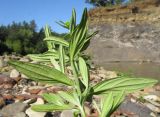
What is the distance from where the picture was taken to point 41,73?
2.36 feet

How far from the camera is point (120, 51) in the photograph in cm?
2448

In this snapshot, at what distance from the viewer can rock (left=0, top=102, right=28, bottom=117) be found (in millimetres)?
3699

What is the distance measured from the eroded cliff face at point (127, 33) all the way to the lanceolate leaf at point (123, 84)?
73.6 feet

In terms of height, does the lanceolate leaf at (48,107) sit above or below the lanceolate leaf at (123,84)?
below

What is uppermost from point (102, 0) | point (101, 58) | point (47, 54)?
point (102, 0)

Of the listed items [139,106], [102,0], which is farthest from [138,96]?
[102,0]

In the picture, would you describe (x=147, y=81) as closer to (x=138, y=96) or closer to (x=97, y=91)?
(x=97, y=91)

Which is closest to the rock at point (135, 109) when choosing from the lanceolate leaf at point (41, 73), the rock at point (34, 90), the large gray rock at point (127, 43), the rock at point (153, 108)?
the rock at point (153, 108)

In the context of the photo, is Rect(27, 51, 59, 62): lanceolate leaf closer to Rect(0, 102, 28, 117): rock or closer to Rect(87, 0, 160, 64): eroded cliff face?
Rect(0, 102, 28, 117): rock

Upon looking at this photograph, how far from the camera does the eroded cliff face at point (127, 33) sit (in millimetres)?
23938

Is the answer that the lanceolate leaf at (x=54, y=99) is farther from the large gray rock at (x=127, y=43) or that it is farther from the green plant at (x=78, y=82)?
the large gray rock at (x=127, y=43)

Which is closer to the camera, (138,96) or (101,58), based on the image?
(138,96)

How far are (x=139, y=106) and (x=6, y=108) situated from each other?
6.85 ft

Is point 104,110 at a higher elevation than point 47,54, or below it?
below
